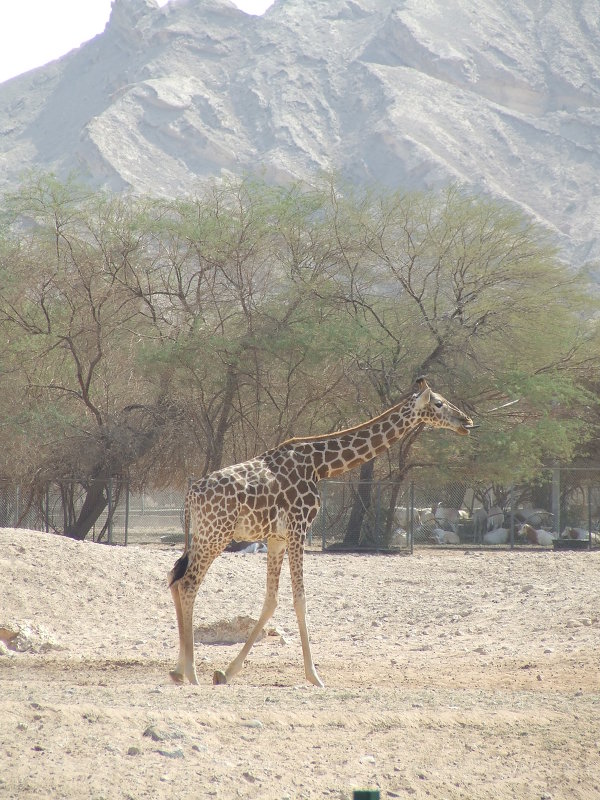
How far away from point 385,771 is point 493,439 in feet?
67.1

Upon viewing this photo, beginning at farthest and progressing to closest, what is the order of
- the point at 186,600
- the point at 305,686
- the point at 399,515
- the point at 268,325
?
the point at 399,515
the point at 268,325
the point at 186,600
the point at 305,686

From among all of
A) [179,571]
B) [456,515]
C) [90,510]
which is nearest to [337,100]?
[456,515]

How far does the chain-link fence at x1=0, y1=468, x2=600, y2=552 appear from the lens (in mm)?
27484

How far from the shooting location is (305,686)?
34.0 feet

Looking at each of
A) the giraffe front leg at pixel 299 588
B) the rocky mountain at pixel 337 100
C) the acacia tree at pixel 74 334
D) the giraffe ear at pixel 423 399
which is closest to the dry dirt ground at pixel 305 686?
the giraffe front leg at pixel 299 588

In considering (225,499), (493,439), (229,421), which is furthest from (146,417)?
(225,499)

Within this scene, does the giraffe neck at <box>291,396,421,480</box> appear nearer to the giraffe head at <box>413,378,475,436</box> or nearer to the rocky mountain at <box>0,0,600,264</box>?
the giraffe head at <box>413,378,475,436</box>

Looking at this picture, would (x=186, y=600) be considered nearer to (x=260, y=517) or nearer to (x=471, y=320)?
(x=260, y=517)

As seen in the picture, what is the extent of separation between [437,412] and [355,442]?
3.33 ft

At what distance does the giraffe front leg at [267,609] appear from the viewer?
1105 cm

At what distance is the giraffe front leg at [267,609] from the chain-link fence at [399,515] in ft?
46.0

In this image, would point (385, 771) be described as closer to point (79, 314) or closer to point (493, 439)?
point (493, 439)

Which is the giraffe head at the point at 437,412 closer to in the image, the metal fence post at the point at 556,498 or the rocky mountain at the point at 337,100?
the metal fence post at the point at 556,498

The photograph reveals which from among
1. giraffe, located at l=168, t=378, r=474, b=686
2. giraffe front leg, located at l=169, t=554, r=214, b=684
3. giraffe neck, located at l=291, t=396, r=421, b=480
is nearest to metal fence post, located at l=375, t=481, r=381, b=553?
giraffe neck, located at l=291, t=396, r=421, b=480
